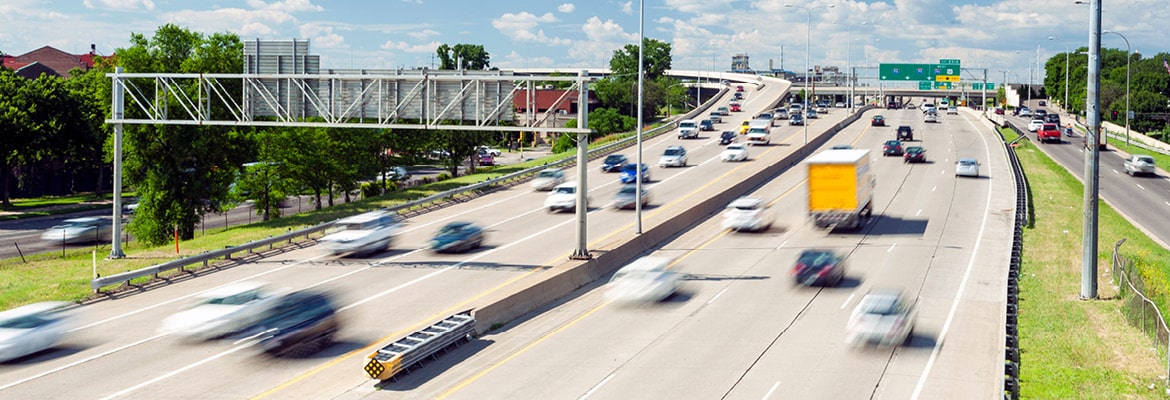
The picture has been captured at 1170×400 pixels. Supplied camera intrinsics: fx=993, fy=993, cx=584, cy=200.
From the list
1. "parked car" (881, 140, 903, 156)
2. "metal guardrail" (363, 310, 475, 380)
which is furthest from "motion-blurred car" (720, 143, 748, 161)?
"metal guardrail" (363, 310, 475, 380)

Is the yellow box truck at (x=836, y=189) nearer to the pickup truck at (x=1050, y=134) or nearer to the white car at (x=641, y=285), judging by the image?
the white car at (x=641, y=285)

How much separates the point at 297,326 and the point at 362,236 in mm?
14608

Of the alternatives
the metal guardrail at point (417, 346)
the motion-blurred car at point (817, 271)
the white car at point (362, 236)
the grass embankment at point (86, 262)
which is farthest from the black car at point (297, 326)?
the motion-blurred car at point (817, 271)

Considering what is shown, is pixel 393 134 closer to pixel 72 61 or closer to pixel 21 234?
pixel 21 234

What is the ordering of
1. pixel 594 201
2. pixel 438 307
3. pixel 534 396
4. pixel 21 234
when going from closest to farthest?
1. pixel 534 396
2. pixel 438 307
3. pixel 594 201
4. pixel 21 234

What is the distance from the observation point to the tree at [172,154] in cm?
5222

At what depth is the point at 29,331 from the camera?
74.8 ft

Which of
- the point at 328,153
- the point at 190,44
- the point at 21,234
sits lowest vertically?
the point at 21,234

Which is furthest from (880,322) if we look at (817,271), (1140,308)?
(1140,308)

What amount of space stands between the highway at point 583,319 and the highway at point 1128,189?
7.84 m

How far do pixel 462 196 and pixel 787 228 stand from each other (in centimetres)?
1976

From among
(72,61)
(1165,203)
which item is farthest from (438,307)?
(72,61)

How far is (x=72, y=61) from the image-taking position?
456ft

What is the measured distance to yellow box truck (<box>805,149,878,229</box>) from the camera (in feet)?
132
